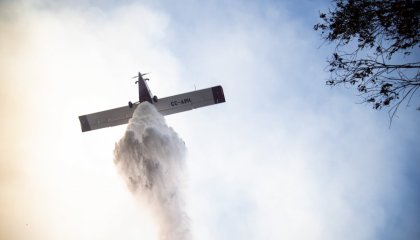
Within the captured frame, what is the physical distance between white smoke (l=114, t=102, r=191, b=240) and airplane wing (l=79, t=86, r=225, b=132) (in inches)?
69.5

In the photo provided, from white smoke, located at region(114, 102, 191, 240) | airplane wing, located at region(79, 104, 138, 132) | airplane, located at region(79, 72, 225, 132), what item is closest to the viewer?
white smoke, located at region(114, 102, 191, 240)

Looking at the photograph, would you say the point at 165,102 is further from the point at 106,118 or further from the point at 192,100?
the point at 106,118

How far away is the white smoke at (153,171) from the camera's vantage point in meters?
18.6

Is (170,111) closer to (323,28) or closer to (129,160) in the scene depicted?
(129,160)

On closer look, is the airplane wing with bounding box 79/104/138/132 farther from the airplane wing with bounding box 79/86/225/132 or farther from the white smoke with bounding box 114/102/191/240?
the white smoke with bounding box 114/102/191/240

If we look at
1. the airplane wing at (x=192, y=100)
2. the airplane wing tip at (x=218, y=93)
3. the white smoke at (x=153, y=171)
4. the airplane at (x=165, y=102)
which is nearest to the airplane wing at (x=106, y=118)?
the airplane at (x=165, y=102)

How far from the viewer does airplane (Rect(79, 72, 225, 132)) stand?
20375mm

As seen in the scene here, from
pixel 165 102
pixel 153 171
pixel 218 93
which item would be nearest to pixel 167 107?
pixel 165 102

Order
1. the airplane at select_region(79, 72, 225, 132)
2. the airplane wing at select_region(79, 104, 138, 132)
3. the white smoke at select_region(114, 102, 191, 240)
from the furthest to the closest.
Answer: the airplane wing at select_region(79, 104, 138, 132) < the airplane at select_region(79, 72, 225, 132) < the white smoke at select_region(114, 102, 191, 240)

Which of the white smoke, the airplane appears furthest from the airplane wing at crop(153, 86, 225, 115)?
the white smoke

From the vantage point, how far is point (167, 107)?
20.9 m

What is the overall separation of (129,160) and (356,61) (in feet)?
51.5

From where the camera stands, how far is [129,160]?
62.4 feet

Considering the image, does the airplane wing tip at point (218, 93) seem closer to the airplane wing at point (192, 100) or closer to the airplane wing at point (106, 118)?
the airplane wing at point (192, 100)
